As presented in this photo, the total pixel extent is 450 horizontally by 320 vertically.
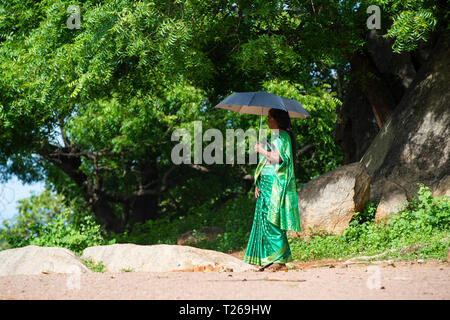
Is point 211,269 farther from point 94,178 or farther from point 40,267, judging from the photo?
point 94,178

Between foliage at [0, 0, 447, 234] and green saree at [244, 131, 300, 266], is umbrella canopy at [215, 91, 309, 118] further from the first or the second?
foliage at [0, 0, 447, 234]

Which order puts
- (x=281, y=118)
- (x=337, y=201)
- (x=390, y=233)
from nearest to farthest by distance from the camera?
(x=281, y=118) → (x=390, y=233) → (x=337, y=201)

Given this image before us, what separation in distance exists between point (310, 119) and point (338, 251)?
4.95 metres

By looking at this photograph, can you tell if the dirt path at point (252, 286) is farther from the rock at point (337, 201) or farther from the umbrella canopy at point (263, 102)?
the rock at point (337, 201)

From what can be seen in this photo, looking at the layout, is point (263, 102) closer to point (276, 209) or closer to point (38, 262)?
point (276, 209)

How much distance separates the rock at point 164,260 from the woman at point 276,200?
0.55 metres

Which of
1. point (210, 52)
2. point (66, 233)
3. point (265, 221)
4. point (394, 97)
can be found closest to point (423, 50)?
point (394, 97)

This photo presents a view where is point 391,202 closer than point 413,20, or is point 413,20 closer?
point 413,20

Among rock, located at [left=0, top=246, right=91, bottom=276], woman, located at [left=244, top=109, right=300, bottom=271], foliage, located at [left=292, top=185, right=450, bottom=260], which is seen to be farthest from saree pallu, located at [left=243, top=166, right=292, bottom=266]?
rock, located at [left=0, top=246, right=91, bottom=276]

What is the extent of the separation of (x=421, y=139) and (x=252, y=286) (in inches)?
261

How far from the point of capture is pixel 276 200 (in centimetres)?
686

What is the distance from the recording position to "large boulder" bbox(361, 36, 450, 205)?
393 inches

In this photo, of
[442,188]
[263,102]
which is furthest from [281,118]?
[442,188]

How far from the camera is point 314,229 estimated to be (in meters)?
9.82
